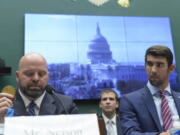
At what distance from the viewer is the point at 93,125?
1099mm

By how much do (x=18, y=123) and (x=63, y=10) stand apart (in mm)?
3210

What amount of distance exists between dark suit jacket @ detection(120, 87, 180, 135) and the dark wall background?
7.60ft

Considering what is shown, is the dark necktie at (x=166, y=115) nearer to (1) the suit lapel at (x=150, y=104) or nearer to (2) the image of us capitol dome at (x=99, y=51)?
(1) the suit lapel at (x=150, y=104)

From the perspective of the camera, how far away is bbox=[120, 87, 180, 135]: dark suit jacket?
1.44 meters

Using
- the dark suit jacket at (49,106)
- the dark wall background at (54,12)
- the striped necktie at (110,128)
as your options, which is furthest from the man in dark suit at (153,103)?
the dark wall background at (54,12)

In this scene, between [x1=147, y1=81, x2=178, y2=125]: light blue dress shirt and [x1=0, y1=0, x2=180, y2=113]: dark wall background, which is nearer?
[x1=147, y1=81, x2=178, y2=125]: light blue dress shirt

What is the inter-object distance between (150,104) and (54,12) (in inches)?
112

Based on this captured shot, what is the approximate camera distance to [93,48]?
389 cm

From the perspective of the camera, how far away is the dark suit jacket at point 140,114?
144 cm

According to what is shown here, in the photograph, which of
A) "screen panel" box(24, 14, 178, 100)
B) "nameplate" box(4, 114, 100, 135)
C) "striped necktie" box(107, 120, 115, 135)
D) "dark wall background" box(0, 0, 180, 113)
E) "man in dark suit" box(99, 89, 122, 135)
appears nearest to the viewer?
"nameplate" box(4, 114, 100, 135)

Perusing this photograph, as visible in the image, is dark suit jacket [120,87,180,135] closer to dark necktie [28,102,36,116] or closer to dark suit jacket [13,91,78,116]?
dark suit jacket [13,91,78,116]

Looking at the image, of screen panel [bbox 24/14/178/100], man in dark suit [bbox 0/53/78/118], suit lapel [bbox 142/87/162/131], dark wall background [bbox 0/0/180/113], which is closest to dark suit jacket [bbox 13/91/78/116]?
man in dark suit [bbox 0/53/78/118]

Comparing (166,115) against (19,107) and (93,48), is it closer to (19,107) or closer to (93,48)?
(19,107)

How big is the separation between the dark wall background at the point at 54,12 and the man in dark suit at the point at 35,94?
7.61 feet
